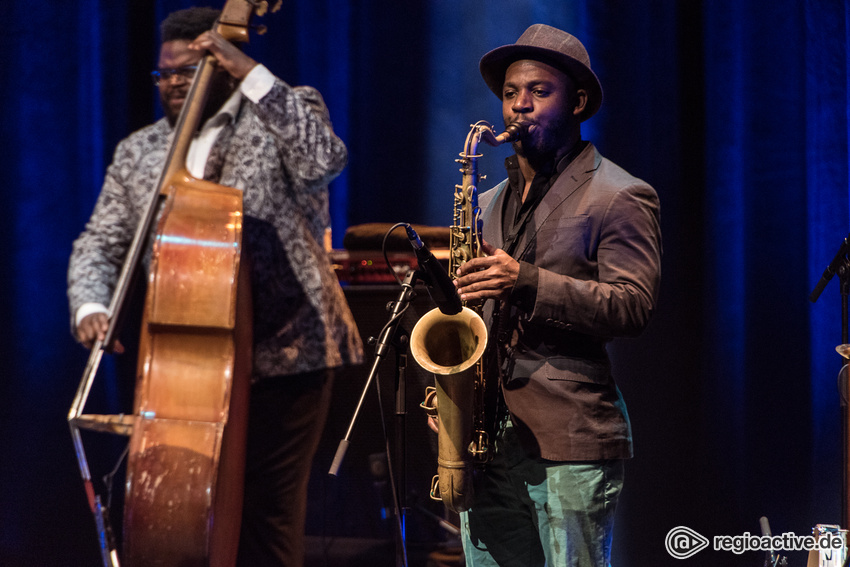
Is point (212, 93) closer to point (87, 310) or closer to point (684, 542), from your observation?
point (87, 310)

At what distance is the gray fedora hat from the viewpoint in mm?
1945

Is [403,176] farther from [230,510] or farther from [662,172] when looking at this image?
[230,510]

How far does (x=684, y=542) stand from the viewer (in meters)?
3.08

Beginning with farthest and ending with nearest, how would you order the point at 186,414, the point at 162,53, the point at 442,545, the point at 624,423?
the point at 442,545 < the point at 162,53 < the point at 624,423 < the point at 186,414

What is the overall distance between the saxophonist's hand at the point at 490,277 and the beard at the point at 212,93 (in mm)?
739

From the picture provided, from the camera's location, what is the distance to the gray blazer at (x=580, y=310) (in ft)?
5.56

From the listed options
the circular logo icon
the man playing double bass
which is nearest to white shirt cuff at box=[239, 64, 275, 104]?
the man playing double bass

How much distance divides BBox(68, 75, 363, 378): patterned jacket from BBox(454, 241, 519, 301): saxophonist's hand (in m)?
0.37

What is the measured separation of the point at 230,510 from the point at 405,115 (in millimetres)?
2271

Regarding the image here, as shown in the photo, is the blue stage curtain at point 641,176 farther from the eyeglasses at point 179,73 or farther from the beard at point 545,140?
the eyeglasses at point 179,73

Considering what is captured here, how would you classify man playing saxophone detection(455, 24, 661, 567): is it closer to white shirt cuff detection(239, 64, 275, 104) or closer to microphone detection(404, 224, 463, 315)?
microphone detection(404, 224, 463, 315)

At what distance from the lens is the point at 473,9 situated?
3.58m

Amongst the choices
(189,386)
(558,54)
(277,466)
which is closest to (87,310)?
(189,386)

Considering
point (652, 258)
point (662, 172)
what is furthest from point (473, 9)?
point (652, 258)
